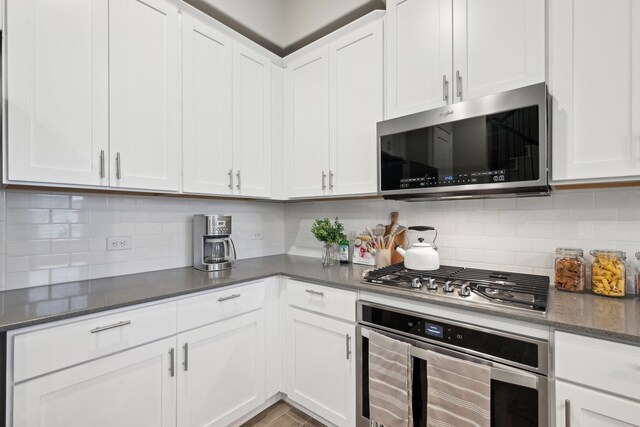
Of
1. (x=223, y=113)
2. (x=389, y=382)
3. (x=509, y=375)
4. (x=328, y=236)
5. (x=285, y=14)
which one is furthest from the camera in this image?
(x=285, y=14)

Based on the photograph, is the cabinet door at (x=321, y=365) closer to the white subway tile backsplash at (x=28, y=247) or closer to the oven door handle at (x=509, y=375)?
the oven door handle at (x=509, y=375)

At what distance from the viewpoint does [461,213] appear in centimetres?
184

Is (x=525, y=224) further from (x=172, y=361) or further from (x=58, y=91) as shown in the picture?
(x=58, y=91)

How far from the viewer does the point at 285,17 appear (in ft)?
8.55

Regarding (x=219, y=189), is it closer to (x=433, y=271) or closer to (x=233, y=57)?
(x=233, y=57)

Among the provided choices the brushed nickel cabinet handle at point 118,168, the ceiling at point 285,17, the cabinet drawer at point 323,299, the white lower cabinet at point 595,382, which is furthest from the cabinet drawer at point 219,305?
the ceiling at point 285,17

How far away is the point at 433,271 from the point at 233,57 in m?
1.91

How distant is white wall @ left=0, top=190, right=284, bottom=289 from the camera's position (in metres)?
1.49

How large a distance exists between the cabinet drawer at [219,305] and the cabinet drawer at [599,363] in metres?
1.46

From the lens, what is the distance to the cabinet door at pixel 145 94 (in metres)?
1.53

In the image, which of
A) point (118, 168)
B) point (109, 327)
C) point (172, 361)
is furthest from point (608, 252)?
point (118, 168)

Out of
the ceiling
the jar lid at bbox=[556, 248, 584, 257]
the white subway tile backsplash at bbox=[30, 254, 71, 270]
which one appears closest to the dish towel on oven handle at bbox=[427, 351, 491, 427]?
the jar lid at bbox=[556, 248, 584, 257]

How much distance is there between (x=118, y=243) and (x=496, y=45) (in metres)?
2.33

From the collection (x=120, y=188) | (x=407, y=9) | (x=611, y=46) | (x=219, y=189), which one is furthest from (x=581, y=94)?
(x=120, y=188)
